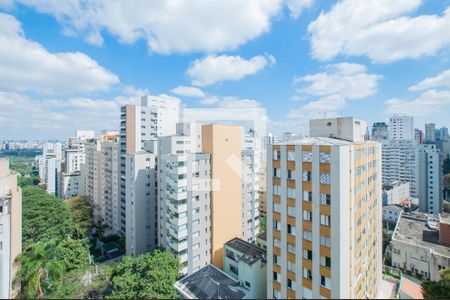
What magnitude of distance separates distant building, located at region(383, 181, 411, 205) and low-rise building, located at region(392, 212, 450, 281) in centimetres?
1515

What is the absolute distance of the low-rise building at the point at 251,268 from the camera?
16.9 m

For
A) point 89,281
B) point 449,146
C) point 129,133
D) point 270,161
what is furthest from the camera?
point 449,146

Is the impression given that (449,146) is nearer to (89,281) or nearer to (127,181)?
(127,181)

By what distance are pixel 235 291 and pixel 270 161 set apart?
10.0 m

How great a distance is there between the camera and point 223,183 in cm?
2352

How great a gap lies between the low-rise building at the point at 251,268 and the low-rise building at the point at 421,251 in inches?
763

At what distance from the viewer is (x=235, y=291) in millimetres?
16297

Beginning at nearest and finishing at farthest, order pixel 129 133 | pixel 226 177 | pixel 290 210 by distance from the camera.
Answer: pixel 290 210
pixel 226 177
pixel 129 133

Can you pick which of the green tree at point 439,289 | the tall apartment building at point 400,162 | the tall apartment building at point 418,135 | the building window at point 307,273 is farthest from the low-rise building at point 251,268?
the tall apartment building at point 418,135

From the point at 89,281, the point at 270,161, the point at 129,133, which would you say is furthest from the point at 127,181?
the point at 270,161

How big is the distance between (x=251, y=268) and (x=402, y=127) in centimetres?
8908

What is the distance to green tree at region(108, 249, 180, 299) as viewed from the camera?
15.2 metres

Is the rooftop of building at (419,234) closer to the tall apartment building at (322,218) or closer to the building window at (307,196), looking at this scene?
the tall apartment building at (322,218)

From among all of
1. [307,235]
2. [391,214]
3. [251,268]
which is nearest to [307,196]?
[307,235]
